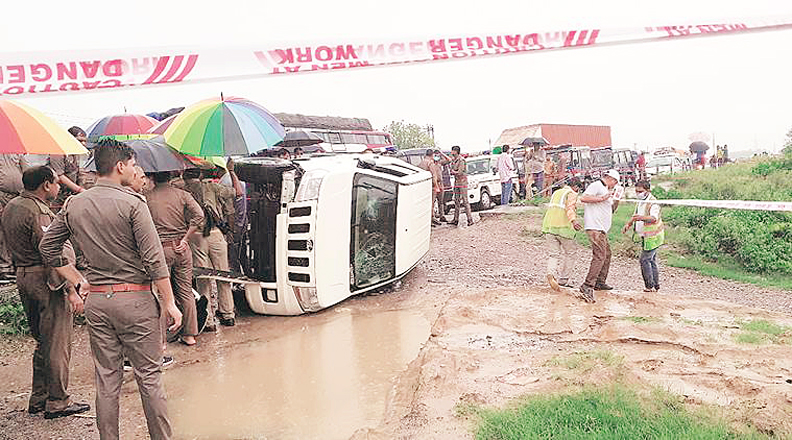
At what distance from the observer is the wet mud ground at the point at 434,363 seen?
4.25m

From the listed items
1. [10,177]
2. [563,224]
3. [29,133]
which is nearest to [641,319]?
[563,224]

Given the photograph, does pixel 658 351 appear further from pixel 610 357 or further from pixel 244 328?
pixel 244 328

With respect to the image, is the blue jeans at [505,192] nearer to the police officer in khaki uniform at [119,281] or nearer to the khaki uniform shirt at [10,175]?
the khaki uniform shirt at [10,175]

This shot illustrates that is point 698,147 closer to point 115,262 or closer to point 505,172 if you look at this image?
point 505,172

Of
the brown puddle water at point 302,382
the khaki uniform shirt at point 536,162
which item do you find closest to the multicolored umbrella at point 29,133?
the brown puddle water at point 302,382

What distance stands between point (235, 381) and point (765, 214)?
32.5 ft

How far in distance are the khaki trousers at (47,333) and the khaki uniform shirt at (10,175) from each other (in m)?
1.78

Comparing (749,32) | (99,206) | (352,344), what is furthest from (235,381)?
(749,32)

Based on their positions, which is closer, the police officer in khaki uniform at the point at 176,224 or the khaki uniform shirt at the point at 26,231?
the khaki uniform shirt at the point at 26,231

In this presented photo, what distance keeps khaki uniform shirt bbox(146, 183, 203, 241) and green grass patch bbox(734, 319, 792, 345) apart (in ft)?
16.4

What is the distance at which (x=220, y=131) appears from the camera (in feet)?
20.8

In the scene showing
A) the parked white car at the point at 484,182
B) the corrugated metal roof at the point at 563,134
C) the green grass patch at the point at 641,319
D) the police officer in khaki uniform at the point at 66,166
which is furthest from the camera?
the corrugated metal roof at the point at 563,134

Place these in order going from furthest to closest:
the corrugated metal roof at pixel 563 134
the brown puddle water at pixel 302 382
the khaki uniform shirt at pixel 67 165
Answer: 1. the corrugated metal roof at pixel 563 134
2. the khaki uniform shirt at pixel 67 165
3. the brown puddle water at pixel 302 382

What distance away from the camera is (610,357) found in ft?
15.9
